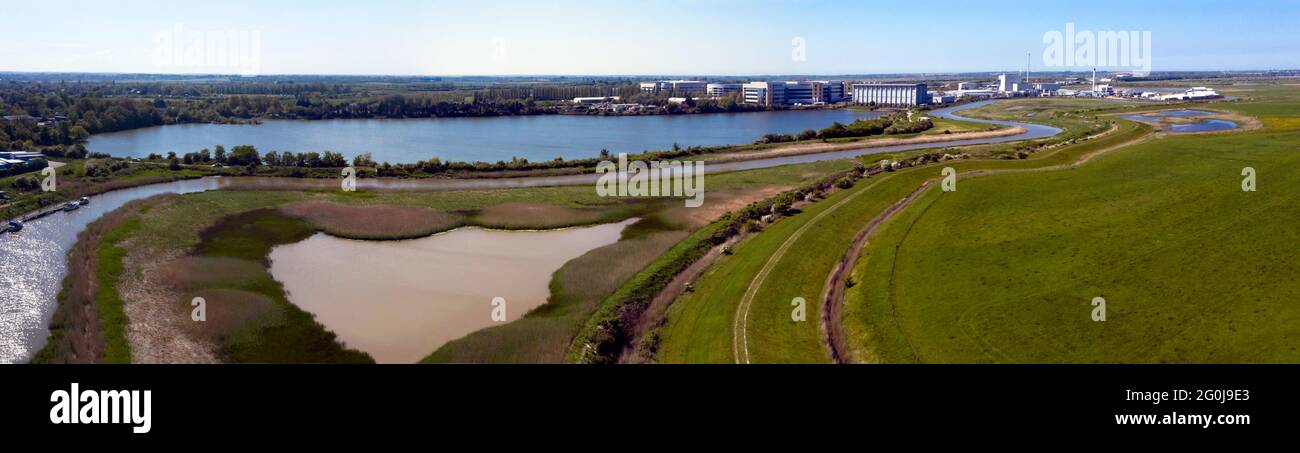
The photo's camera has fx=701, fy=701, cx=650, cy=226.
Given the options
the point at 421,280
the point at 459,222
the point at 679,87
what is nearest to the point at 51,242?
the point at 459,222

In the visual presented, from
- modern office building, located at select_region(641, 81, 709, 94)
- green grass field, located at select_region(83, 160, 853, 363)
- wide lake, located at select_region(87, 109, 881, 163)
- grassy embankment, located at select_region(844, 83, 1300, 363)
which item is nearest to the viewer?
grassy embankment, located at select_region(844, 83, 1300, 363)

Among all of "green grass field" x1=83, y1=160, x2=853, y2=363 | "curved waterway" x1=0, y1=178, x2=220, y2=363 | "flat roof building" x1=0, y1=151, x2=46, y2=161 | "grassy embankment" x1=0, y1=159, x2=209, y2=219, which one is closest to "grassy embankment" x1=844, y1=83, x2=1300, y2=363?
"green grass field" x1=83, y1=160, x2=853, y2=363

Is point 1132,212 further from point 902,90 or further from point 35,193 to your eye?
point 902,90

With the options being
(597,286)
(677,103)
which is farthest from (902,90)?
(597,286)

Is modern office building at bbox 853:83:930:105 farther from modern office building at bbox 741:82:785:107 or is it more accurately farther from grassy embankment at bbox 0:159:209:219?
grassy embankment at bbox 0:159:209:219

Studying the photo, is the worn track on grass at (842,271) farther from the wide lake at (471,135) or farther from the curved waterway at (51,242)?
the wide lake at (471,135)

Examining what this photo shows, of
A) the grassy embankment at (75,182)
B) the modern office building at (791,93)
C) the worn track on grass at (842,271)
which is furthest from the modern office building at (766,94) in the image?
the grassy embankment at (75,182)
